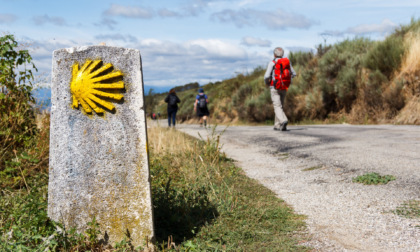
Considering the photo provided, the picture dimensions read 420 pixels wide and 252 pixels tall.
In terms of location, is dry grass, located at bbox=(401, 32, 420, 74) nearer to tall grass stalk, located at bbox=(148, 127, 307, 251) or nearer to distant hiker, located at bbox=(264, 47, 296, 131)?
distant hiker, located at bbox=(264, 47, 296, 131)

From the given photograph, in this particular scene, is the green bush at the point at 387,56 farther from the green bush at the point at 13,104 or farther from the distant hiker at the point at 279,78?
the green bush at the point at 13,104

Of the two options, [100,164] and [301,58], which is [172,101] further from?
[100,164]

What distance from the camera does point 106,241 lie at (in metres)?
2.97

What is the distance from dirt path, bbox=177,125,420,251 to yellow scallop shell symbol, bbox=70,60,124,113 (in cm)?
192

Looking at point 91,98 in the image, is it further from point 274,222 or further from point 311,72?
point 311,72

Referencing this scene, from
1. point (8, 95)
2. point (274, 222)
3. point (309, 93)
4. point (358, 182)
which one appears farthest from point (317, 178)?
point (309, 93)

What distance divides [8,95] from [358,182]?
5.06 meters

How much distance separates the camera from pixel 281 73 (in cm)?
1104

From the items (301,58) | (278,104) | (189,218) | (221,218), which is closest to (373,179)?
(221,218)

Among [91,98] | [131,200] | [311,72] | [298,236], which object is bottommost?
[298,236]

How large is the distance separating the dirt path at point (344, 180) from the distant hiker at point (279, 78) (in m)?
1.85

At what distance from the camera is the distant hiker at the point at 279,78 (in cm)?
1103

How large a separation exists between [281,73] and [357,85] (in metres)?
5.04

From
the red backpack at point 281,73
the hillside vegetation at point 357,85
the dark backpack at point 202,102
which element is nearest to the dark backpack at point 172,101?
the dark backpack at point 202,102
